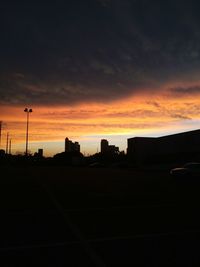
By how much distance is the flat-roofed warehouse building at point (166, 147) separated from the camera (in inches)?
3059

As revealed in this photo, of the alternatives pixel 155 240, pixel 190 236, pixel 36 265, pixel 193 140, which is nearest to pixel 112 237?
pixel 155 240

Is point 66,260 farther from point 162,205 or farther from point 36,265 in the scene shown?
point 162,205

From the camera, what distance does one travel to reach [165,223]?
36.2 ft

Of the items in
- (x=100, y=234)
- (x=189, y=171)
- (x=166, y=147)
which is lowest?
(x=100, y=234)

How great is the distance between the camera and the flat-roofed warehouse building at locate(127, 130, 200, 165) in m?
77.7

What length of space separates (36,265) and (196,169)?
29.6 meters

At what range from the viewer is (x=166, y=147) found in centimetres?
9169

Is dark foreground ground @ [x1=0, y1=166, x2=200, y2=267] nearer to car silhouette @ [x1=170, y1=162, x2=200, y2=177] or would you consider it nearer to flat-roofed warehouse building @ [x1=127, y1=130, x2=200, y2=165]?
car silhouette @ [x1=170, y1=162, x2=200, y2=177]

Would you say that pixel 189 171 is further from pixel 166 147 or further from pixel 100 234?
pixel 166 147

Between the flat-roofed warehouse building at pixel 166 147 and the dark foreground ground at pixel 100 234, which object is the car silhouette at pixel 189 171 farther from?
the flat-roofed warehouse building at pixel 166 147

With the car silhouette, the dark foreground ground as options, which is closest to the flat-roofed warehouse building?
the car silhouette

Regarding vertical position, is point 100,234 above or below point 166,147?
below

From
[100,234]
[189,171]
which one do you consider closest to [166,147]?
[189,171]

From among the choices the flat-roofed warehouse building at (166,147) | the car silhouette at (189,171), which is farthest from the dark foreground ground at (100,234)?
the flat-roofed warehouse building at (166,147)
